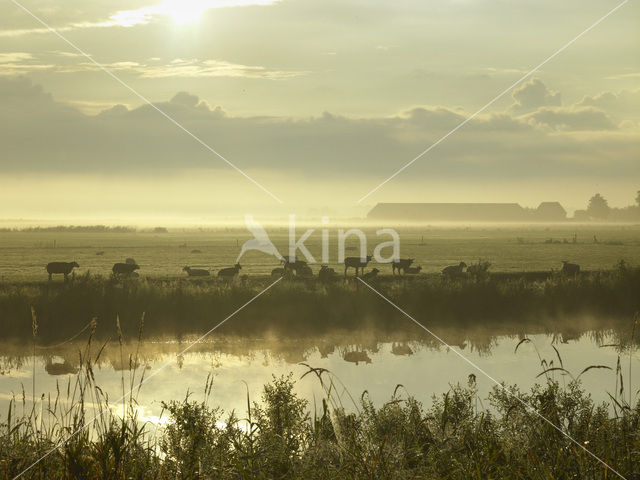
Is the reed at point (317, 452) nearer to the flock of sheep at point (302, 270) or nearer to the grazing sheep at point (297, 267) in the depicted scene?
the flock of sheep at point (302, 270)

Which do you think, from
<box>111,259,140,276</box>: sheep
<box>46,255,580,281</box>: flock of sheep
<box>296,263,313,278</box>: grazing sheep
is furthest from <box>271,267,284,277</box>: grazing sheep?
<box>111,259,140,276</box>: sheep

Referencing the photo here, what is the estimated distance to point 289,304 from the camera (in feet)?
105

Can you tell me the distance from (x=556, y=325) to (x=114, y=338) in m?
20.3

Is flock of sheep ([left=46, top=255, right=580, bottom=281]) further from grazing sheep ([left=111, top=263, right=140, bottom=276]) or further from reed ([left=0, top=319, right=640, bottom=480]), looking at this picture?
reed ([left=0, top=319, right=640, bottom=480])

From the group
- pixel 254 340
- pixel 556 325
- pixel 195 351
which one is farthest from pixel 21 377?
pixel 556 325

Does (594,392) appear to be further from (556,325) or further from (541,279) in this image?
(541,279)

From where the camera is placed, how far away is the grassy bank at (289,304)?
30.3 m

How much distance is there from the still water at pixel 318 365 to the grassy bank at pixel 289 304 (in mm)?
1483

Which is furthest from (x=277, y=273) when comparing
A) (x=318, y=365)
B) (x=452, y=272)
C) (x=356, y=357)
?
(x=318, y=365)

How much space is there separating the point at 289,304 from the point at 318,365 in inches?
369

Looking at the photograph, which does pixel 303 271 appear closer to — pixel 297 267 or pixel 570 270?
pixel 297 267

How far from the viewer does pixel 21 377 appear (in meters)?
22.6

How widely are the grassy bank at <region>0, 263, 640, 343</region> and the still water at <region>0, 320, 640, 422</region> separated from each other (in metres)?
1.48

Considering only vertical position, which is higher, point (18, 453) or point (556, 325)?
point (18, 453)
